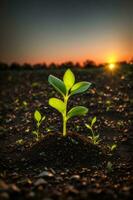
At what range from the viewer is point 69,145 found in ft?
16.6

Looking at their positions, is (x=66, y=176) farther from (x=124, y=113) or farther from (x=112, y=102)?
(x=112, y=102)

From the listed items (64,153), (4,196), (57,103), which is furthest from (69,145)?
(4,196)

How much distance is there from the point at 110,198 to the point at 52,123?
3.75 metres

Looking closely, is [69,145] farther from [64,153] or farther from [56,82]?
[56,82]

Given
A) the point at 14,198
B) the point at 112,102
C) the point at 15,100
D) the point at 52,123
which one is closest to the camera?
the point at 14,198

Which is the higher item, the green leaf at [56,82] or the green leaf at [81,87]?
the green leaf at [56,82]

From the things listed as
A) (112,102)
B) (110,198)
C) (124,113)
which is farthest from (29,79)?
(110,198)

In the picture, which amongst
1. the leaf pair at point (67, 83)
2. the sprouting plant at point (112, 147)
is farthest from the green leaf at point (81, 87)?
the sprouting plant at point (112, 147)

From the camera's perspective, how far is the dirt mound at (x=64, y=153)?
4.77 meters

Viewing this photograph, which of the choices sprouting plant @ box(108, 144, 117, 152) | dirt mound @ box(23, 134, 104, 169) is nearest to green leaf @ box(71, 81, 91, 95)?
dirt mound @ box(23, 134, 104, 169)

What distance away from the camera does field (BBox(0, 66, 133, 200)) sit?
3490 mm

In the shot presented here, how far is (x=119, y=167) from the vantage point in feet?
15.0

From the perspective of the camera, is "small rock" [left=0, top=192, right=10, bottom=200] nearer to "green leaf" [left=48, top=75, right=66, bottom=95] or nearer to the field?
the field

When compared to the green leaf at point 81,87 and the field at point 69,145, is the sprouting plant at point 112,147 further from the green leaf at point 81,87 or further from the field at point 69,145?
the green leaf at point 81,87
